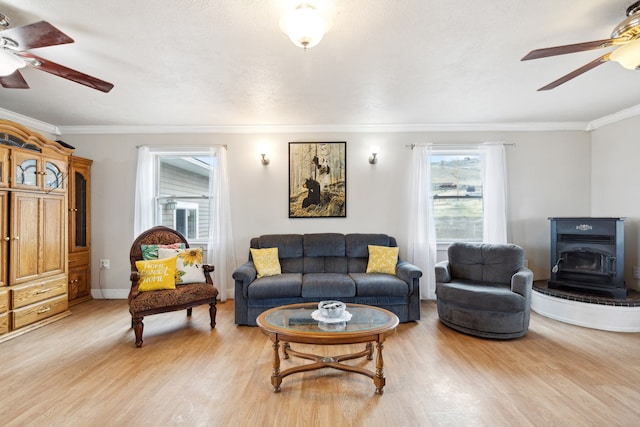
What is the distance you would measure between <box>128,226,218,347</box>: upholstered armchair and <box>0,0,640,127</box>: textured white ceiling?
67.4 inches

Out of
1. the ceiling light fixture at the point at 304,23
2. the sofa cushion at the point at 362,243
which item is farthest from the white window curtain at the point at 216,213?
the ceiling light fixture at the point at 304,23

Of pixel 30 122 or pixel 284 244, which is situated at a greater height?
pixel 30 122

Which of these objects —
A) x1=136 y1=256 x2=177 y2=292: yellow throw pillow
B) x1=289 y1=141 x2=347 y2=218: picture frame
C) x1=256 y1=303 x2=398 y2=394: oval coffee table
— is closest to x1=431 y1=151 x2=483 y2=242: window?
x1=289 y1=141 x2=347 y2=218: picture frame

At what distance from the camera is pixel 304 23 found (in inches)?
67.6

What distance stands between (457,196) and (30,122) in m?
6.19

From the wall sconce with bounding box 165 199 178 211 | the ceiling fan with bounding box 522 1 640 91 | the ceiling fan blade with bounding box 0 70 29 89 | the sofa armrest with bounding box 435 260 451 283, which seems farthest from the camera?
the wall sconce with bounding box 165 199 178 211

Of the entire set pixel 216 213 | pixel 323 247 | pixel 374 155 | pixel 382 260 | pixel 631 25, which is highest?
pixel 631 25

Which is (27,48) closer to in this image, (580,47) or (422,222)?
(580,47)

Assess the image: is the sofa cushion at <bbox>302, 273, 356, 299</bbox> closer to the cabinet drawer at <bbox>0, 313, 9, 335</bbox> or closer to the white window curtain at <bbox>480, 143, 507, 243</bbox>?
the white window curtain at <bbox>480, 143, 507, 243</bbox>

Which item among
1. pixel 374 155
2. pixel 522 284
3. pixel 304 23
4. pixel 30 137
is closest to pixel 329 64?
pixel 304 23

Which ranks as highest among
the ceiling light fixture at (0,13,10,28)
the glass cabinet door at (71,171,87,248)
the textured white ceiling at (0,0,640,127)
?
the textured white ceiling at (0,0,640,127)

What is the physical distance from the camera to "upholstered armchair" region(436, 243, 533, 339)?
298 centimetres

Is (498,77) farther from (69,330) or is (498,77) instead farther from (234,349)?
(69,330)

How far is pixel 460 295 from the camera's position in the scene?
3.18 m
